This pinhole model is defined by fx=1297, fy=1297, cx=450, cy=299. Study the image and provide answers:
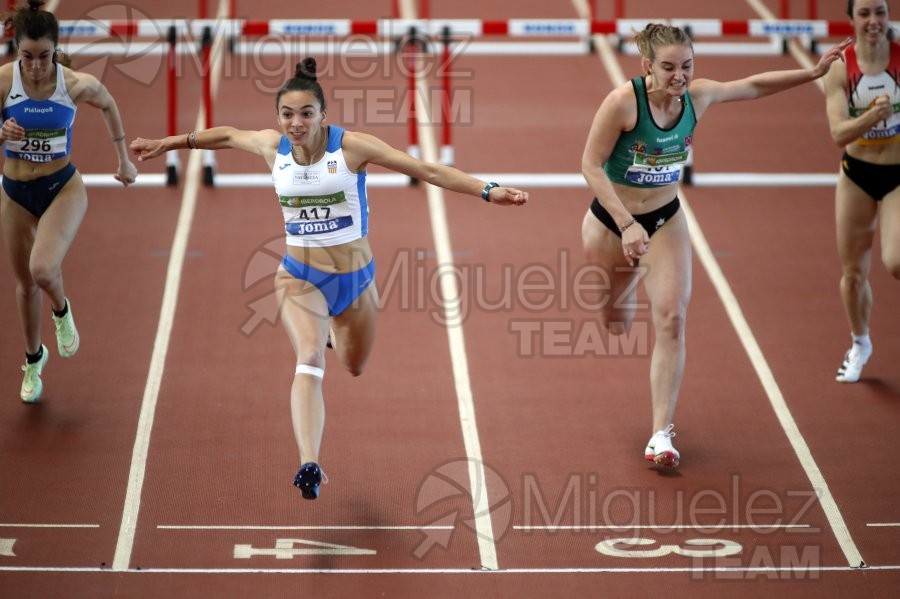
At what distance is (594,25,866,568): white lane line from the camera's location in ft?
20.0

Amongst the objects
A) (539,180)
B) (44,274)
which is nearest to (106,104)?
(44,274)

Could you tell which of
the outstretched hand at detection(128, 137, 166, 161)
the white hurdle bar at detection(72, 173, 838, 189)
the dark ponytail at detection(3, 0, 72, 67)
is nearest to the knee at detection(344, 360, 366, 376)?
the outstretched hand at detection(128, 137, 166, 161)

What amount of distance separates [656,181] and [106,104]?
9.77ft

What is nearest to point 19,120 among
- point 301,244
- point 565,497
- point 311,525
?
point 301,244

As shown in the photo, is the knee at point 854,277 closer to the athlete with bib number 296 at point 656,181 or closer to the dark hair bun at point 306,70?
the athlete with bib number 296 at point 656,181

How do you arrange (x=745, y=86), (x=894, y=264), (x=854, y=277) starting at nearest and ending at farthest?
(x=745, y=86), (x=894, y=264), (x=854, y=277)

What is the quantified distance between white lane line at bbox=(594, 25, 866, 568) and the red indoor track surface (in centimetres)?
2

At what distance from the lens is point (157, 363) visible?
776 centimetres

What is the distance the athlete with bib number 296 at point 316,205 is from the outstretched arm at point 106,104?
3.03 feet

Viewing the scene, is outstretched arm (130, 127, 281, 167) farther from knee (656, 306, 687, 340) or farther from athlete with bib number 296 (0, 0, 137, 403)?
knee (656, 306, 687, 340)

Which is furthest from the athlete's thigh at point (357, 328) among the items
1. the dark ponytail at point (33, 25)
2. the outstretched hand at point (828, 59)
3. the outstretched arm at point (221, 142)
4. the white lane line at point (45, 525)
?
the outstretched hand at point (828, 59)

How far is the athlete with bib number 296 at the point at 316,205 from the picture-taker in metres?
5.73

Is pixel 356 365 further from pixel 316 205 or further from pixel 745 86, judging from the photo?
pixel 745 86

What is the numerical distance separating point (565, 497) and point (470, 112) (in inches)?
234
